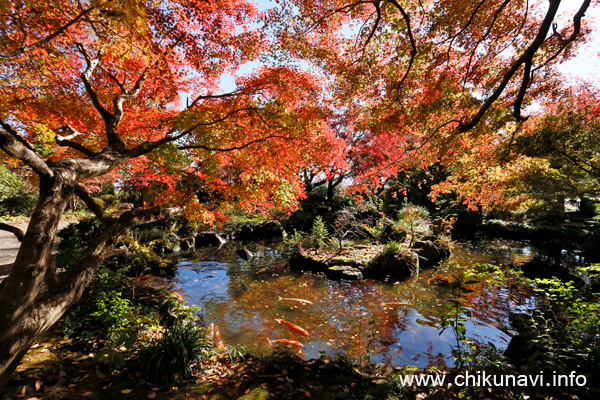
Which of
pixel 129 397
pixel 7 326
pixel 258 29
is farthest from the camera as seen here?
pixel 258 29

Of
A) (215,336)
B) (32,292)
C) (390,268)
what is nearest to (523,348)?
(390,268)

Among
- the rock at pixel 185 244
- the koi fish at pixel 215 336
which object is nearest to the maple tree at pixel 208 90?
the koi fish at pixel 215 336

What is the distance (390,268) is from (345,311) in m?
3.22

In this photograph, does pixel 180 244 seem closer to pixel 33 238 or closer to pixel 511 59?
pixel 33 238

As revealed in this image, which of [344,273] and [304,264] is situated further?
[304,264]

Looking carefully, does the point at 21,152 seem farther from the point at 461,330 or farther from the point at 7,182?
the point at 7,182

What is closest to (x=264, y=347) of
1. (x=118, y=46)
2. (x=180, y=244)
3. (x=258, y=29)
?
(x=118, y=46)

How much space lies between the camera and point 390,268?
27.7 feet

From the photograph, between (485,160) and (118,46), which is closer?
(118,46)

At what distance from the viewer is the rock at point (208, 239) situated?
45.7ft

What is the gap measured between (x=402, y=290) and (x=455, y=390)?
4.66 m

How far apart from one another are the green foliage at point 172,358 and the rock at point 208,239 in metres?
11.1

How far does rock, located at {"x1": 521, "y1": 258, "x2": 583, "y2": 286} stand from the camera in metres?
7.15

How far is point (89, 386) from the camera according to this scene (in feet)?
9.03
